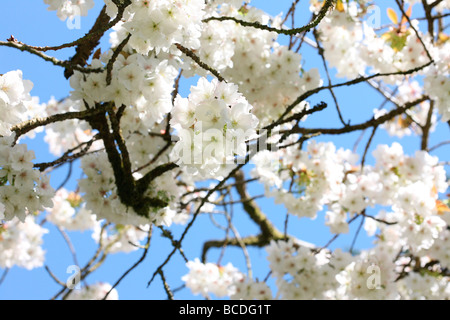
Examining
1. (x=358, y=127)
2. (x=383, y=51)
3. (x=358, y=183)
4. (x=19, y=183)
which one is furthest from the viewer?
(x=383, y=51)

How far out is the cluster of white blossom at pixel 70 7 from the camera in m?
1.89

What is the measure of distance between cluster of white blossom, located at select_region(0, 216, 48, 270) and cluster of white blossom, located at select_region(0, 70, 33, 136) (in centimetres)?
280

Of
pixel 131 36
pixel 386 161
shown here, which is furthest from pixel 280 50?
pixel 131 36

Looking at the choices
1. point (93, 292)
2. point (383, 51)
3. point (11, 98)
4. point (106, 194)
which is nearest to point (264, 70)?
point (383, 51)

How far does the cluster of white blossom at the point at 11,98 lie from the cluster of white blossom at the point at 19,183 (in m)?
0.06

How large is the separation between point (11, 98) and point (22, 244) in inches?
132

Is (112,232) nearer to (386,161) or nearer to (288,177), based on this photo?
(288,177)

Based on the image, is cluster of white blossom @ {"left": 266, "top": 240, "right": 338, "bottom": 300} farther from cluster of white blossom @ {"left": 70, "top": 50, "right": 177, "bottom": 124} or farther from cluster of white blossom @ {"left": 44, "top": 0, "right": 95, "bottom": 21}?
cluster of white blossom @ {"left": 44, "top": 0, "right": 95, "bottom": 21}

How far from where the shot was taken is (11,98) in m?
1.68

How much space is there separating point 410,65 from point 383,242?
153 cm

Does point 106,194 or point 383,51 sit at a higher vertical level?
point 383,51

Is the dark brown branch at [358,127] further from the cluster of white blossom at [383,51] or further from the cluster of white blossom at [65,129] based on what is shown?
the cluster of white blossom at [65,129]

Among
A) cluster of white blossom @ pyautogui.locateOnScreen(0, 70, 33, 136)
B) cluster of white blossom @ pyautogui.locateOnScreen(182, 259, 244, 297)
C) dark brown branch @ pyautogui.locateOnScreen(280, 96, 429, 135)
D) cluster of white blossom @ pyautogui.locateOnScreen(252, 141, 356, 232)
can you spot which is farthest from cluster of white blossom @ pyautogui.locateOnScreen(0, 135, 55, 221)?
cluster of white blossom @ pyautogui.locateOnScreen(182, 259, 244, 297)

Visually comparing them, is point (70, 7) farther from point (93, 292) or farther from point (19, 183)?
point (93, 292)
